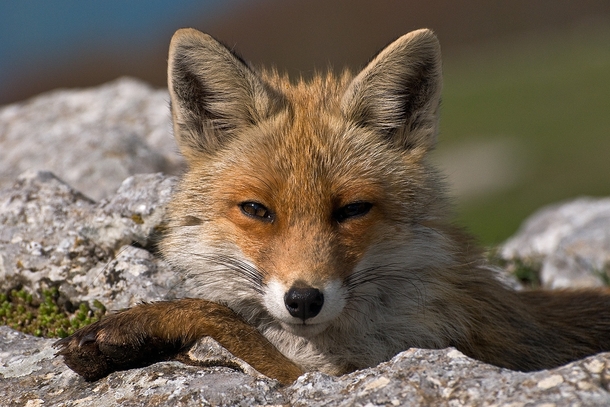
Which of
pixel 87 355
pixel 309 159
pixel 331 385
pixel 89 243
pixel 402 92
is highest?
pixel 402 92

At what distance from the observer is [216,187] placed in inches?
201

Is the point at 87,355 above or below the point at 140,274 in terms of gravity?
below

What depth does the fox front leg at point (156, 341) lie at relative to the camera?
436 centimetres

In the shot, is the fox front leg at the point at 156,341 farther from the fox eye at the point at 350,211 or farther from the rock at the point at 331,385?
the fox eye at the point at 350,211

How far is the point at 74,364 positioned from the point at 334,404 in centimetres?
174

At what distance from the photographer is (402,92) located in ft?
17.8

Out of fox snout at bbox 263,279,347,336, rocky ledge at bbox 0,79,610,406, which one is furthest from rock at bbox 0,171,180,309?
fox snout at bbox 263,279,347,336

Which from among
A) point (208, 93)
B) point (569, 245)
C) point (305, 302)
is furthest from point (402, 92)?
point (569, 245)

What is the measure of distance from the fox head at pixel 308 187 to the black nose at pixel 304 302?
0.01 metres

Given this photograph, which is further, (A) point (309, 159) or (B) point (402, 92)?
(B) point (402, 92)

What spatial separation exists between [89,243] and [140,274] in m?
0.75

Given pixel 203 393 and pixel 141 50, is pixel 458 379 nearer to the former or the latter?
pixel 203 393

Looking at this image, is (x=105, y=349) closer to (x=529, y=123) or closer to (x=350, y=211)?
(x=350, y=211)

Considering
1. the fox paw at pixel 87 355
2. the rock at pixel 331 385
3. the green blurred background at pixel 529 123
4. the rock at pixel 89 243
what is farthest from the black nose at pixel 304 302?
the green blurred background at pixel 529 123
